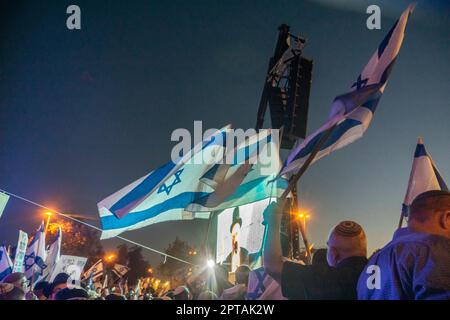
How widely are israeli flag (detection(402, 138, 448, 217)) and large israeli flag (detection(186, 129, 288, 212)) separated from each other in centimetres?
212

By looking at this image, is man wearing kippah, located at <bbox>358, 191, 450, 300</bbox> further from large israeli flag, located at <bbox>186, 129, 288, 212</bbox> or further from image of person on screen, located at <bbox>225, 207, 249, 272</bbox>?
image of person on screen, located at <bbox>225, 207, 249, 272</bbox>

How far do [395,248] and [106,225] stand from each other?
538 cm

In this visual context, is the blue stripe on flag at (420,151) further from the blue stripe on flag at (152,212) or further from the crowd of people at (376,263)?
the blue stripe on flag at (152,212)

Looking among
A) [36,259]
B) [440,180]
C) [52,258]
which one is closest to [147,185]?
[440,180]

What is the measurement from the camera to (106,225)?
19.1ft

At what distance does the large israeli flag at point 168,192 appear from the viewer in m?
5.63

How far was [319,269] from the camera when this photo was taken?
91.0 inches

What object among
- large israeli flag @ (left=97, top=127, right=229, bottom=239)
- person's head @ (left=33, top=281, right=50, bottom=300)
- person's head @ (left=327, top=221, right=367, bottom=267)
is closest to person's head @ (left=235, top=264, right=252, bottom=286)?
large israeli flag @ (left=97, top=127, right=229, bottom=239)

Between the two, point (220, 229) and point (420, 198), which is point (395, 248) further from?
point (220, 229)

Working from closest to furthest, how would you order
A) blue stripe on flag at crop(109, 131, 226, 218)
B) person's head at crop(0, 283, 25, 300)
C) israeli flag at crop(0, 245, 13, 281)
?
1. person's head at crop(0, 283, 25, 300)
2. blue stripe on flag at crop(109, 131, 226, 218)
3. israeli flag at crop(0, 245, 13, 281)

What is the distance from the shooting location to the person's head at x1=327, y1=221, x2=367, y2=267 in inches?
93.7

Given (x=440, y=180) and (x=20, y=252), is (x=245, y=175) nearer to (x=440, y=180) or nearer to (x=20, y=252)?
(x=440, y=180)

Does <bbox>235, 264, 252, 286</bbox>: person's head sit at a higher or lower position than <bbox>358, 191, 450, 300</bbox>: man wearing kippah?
lower
